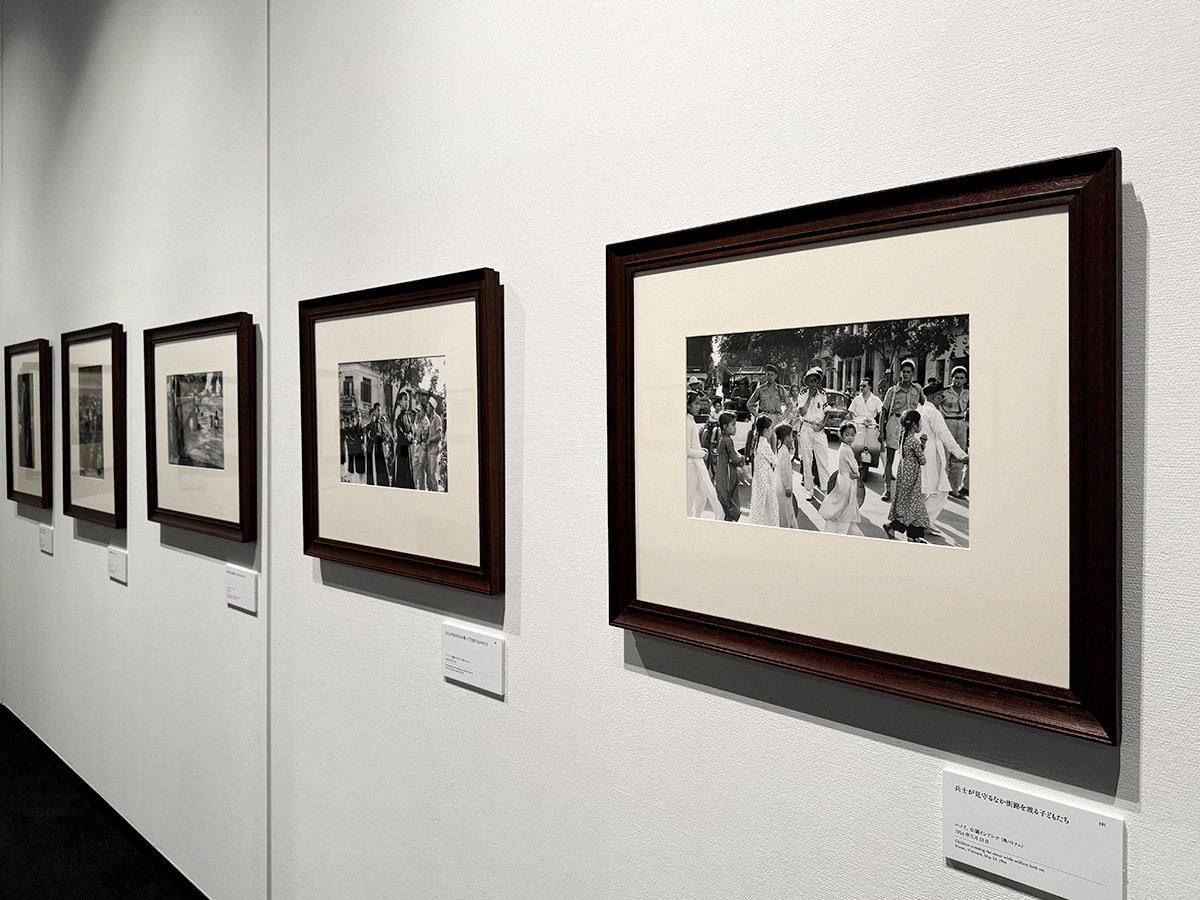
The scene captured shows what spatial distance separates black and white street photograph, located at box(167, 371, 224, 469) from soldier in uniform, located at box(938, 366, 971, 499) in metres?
1.86

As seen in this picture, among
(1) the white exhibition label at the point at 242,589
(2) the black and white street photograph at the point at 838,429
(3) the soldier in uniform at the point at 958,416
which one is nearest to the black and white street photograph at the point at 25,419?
(1) the white exhibition label at the point at 242,589

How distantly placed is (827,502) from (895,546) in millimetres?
95

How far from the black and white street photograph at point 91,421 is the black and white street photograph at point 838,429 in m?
2.46

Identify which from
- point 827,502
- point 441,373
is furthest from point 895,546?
point 441,373

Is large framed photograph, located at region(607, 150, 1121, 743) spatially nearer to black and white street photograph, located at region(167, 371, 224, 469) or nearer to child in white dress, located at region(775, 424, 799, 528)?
child in white dress, located at region(775, 424, 799, 528)

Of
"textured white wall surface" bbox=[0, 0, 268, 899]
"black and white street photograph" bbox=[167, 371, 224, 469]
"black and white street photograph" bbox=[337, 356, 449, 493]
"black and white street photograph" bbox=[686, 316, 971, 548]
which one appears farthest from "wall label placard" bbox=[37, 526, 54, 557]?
"black and white street photograph" bbox=[686, 316, 971, 548]

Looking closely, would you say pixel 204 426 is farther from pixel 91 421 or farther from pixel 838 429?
pixel 838 429

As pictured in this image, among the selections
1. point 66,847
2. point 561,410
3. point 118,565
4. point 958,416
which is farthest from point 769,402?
point 66,847

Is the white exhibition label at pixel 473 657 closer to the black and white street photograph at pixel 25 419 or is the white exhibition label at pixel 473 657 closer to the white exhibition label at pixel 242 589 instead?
the white exhibition label at pixel 242 589

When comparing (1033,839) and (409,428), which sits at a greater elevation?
(409,428)

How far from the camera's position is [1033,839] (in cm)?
87

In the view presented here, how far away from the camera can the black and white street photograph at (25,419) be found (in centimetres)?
340

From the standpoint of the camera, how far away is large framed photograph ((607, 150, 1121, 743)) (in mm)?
811

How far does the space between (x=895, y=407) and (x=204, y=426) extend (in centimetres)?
190
